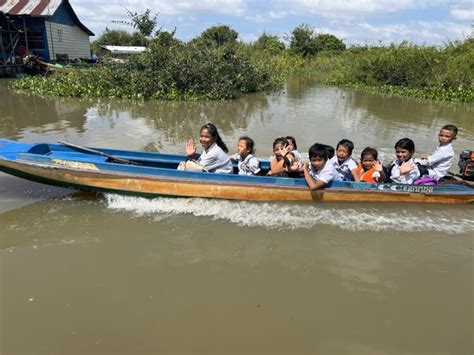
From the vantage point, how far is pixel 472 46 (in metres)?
20.2

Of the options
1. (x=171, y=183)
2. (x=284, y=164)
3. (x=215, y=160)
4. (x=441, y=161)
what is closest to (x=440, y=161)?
(x=441, y=161)

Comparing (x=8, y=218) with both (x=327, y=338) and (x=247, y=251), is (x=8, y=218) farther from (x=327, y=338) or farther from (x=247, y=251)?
(x=327, y=338)

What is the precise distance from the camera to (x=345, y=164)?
548 centimetres

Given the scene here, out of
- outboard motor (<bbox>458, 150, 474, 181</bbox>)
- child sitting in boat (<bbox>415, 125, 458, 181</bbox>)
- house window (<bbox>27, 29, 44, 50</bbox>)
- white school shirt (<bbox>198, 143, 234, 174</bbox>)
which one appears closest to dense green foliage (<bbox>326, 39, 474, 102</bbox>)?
outboard motor (<bbox>458, 150, 474, 181</bbox>)

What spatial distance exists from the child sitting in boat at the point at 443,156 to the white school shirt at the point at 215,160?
3.02 metres

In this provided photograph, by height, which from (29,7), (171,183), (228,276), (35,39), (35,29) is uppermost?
(29,7)

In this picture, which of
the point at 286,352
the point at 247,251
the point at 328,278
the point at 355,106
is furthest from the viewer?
the point at 355,106

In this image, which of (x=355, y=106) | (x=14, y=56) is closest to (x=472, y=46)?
(x=355, y=106)

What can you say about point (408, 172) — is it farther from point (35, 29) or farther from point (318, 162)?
point (35, 29)

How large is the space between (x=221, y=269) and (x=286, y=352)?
1186mm

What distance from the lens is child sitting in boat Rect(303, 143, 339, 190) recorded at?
4871mm

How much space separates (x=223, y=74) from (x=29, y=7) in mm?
14126

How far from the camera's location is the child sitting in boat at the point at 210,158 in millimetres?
5041

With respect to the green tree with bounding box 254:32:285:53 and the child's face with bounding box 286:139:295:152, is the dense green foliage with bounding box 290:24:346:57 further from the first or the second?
the child's face with bounding box 286:139:295:152
